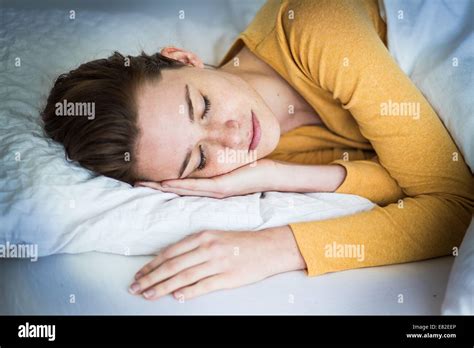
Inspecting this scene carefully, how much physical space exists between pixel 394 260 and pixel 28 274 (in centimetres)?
47

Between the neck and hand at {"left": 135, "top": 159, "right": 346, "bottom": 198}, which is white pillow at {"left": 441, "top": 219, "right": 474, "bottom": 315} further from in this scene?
the neck

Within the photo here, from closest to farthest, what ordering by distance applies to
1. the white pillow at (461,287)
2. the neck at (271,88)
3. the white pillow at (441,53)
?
the white pillow at (461,287) < the white pillow at (441,53) < the neck at (271,88)

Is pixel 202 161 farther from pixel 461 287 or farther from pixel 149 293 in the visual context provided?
pixel 461 287

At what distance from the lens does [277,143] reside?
1.15 metres

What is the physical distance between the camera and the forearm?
1088 millimetres

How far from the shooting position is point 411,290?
3.05 ft

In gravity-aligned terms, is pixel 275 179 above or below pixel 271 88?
below

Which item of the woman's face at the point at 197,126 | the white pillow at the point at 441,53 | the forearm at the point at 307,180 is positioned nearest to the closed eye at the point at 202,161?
the woman's face at the point at 197,126

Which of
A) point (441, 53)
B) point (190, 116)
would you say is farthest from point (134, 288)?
point (441, 53)

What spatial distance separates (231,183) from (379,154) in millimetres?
217

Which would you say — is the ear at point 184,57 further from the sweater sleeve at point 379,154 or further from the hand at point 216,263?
the hand at point 216,263

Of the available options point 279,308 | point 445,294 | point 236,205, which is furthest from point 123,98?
point 445,294

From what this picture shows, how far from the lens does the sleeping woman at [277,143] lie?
3.13ft

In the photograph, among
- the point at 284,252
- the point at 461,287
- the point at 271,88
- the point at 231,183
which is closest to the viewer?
the point at 461,287
